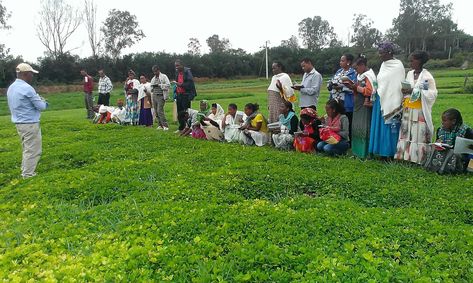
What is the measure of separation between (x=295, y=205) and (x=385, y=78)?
3.42m

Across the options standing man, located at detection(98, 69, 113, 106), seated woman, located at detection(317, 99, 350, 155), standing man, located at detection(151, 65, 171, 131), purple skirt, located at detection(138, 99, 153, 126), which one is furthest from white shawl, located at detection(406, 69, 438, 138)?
standing man, located at detection(98, 69, 113, 106)

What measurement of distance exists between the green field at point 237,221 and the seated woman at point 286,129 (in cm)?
69

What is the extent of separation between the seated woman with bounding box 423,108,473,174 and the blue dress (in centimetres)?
80

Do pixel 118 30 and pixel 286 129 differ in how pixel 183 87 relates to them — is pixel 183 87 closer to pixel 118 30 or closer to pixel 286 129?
pixel 286 129

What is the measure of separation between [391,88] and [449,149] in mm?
1549

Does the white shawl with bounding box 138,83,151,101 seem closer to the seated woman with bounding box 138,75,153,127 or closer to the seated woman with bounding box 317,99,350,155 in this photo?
the seated woman with bounding box 138,75,153,127

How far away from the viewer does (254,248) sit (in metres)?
4.49

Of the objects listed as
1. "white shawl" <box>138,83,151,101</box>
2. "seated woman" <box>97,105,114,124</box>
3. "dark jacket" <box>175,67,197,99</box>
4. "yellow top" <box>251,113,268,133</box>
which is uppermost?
"dark jacket" <box>175,67,197,99</box>

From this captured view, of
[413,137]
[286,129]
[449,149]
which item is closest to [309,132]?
[286,129]

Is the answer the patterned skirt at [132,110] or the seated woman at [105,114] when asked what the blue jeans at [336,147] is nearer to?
the patterned skirt at [132,110]

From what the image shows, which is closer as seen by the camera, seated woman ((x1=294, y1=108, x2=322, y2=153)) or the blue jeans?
the blue jeans

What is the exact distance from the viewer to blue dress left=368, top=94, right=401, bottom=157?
7.84 metres

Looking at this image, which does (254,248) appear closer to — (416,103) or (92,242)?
(92,242)

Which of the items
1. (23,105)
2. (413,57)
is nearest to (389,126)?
(413,57)
